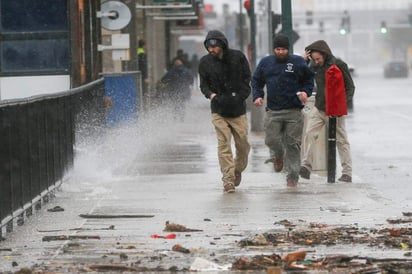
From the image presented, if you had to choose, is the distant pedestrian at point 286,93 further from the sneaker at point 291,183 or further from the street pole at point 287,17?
the street pole at point 287,17

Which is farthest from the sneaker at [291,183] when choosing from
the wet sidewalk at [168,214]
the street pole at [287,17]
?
the street pole at [287,17]

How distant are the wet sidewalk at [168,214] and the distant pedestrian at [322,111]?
0.70 feet

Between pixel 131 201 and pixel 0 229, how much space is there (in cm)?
338

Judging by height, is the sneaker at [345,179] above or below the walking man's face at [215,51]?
below

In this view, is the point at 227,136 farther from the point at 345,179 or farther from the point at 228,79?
the point at 345,179

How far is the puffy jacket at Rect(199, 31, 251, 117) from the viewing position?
47.1 ft

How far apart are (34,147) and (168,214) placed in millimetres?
1421

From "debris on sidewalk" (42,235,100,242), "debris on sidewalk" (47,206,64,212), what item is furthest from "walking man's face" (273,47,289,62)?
"debris on sidewalk" (42,235,100,242)

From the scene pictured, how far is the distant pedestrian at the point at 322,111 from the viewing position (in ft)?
50.4

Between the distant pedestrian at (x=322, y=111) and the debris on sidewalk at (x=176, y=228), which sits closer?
the debris on sidewalk at (x=176, y=228)

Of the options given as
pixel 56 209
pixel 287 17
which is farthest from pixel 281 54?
pixel 56 209

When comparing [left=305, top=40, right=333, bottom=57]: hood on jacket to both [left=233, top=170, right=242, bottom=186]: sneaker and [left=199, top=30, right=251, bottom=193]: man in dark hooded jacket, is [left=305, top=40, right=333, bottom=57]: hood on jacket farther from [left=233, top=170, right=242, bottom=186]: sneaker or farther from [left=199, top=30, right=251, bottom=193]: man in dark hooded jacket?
[left=233, top=170, right=242, bottom=186]: sneaker

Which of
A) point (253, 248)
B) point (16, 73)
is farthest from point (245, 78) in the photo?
point (16, 73)

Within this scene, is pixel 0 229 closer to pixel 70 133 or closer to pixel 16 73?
pixel 70 133
